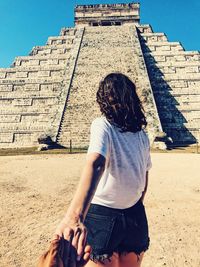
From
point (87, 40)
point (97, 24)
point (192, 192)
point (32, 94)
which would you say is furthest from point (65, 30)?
point (192, 192)

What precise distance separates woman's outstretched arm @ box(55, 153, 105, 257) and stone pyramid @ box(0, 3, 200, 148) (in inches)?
617

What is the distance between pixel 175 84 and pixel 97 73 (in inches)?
269

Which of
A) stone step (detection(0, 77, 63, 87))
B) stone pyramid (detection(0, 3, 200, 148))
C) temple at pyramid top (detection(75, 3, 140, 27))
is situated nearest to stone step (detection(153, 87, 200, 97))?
stone pyramid (detection(0, 3, 200, 148))

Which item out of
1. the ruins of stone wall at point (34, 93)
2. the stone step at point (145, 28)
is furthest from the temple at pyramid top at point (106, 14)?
the ruins of stone wall at point (34, 93)

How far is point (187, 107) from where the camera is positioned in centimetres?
2328

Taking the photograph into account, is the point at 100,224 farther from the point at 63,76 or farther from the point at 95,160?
the point at 63,76

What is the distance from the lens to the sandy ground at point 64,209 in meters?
4.68

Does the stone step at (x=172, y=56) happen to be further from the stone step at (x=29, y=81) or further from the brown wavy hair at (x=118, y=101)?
the brown wavy hair at (x=118, y=101)

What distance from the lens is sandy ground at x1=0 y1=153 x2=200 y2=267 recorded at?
4.68 m

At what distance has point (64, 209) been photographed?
6.81 metres

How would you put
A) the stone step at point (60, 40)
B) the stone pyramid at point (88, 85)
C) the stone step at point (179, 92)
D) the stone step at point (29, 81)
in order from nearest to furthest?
the stone pyramid at point (88, 85) < the stone step at point (179, 92) < the stone step at point (29, 81) < the stone step at point (60, 40)

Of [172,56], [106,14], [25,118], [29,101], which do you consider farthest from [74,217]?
[106,14]

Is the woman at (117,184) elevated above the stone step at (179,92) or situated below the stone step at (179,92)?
below

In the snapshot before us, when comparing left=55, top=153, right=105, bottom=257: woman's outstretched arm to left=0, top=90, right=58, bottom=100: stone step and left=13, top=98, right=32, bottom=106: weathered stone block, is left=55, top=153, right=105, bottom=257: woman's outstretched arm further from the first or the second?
left=0, top=90, right=58, bottom=100: stone step
